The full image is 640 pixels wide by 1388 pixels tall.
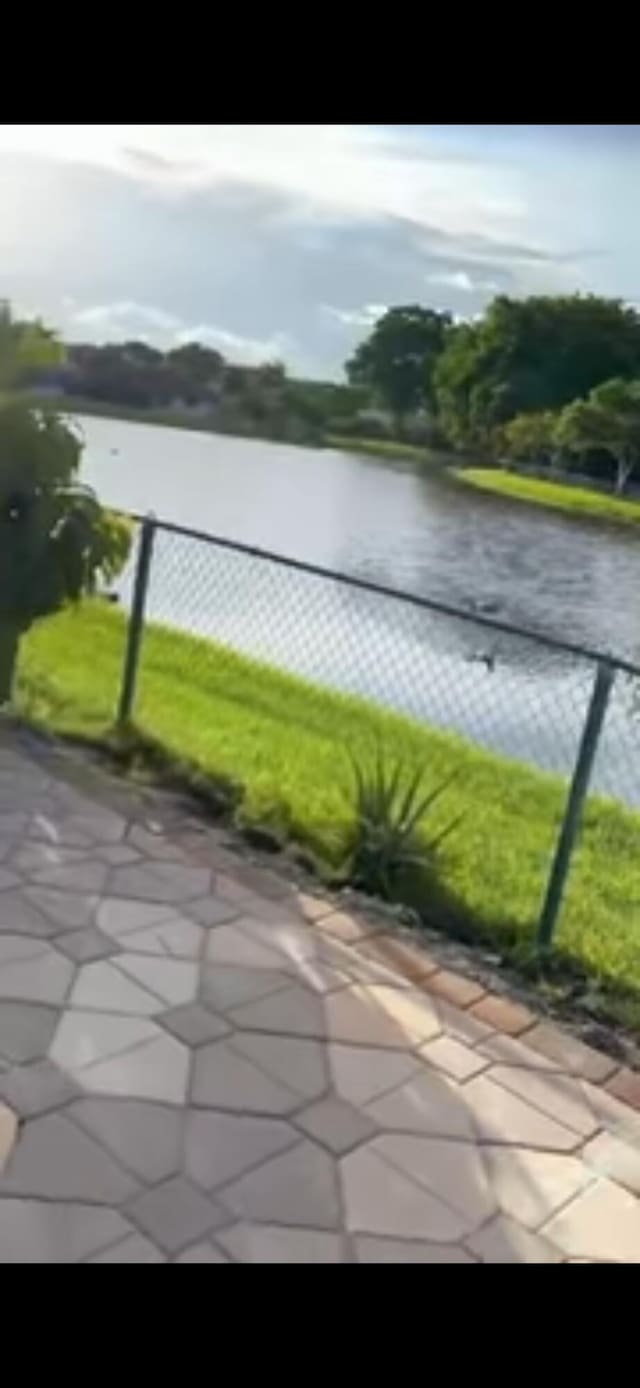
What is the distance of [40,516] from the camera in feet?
14.4

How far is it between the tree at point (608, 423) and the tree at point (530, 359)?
56 cm

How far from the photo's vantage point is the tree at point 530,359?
3294 cm

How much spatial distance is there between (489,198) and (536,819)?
2.67m

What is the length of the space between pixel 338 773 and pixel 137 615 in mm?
1068

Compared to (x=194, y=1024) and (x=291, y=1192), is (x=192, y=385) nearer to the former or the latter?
(x=194, y=1024)

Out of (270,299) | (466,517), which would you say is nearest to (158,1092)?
(270,299)

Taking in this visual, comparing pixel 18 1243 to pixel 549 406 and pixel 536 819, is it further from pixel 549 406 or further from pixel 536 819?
pixel 549 406

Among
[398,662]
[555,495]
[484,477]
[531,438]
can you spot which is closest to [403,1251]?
[398,662]

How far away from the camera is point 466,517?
25.0 metres

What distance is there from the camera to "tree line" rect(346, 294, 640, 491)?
3102 cm
